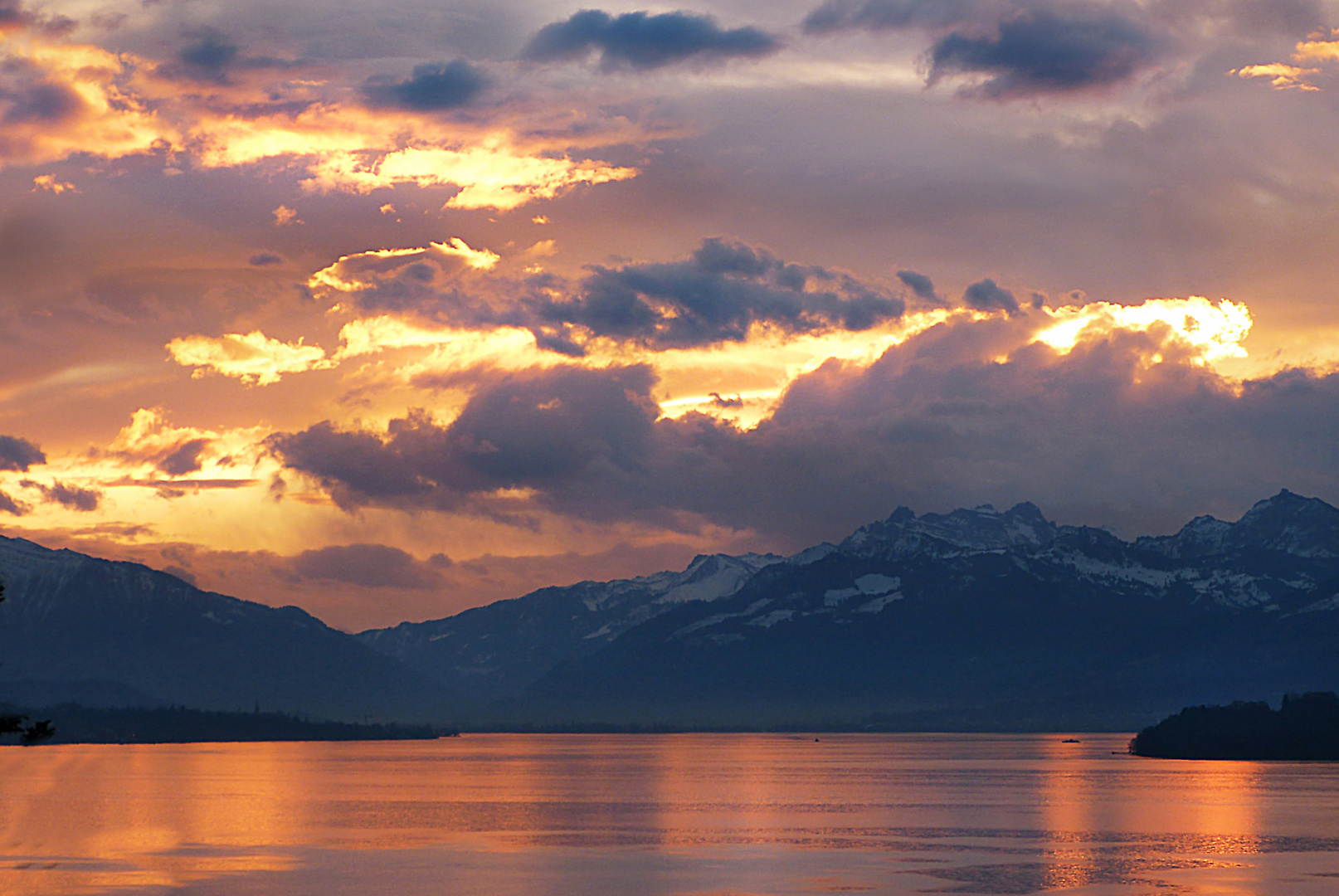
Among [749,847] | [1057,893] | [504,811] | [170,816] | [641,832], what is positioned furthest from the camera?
[504,811]

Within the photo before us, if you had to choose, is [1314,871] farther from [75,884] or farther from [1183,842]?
[75,884]

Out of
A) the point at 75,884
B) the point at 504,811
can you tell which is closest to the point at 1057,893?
the point at 75,884

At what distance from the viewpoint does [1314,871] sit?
119 metres

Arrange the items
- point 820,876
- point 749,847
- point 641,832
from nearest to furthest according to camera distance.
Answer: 1. point 820,876
2. point 749,847
3. point 641,832

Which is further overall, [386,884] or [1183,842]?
[1183,842]

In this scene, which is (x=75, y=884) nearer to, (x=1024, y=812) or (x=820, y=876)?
(x=820, y=876)

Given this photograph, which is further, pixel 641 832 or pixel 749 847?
pixel 641 832

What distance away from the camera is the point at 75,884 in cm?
11175

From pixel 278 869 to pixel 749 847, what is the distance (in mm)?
41633

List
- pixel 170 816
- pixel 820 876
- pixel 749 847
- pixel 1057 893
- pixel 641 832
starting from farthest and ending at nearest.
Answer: pixel 170 816 → pixel 641 832 → pixel 749 847 → pixel 820 876 → pixel 1057 893

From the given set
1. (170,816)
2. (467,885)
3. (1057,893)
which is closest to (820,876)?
(1057,893)

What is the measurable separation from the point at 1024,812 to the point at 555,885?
95.0 metres

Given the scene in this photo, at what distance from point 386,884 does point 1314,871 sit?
69.8 meters

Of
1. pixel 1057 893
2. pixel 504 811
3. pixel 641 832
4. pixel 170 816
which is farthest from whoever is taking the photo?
pixel 504 811
